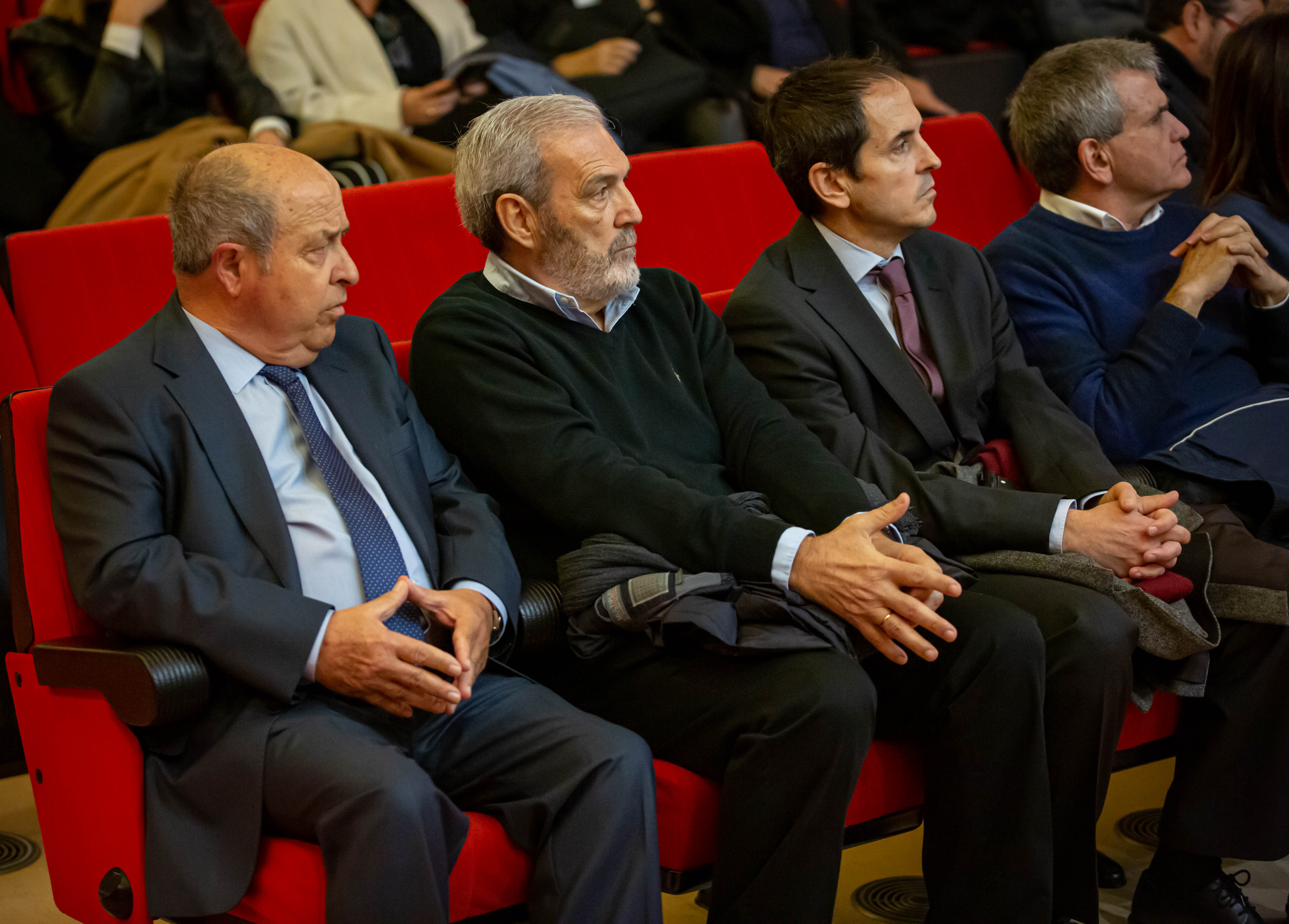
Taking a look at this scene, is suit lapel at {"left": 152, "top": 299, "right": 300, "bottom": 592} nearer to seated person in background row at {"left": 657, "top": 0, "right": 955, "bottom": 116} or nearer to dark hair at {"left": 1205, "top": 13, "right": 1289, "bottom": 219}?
dark hair at {"left": 1205, "top": 13, "right": 1289, "bottom": 219}

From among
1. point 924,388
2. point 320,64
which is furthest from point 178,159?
point 924,388

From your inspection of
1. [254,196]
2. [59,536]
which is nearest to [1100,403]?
[254,196]

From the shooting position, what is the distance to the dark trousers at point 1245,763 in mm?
2107

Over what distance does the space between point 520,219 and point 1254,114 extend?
1.44 meters

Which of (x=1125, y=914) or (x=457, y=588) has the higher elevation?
(x=457, y=588)

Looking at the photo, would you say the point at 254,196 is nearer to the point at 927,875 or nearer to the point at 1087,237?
the point at 927,875

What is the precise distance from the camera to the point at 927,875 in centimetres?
191

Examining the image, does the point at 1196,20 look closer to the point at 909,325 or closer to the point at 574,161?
the point at 909,325

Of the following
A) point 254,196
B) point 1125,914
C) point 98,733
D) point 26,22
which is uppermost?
point 26,22

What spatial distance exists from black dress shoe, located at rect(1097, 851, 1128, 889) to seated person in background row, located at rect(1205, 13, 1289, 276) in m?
1.11

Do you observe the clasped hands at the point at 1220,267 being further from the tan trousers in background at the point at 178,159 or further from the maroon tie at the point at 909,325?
the tan trousers in background at the point at 178,159

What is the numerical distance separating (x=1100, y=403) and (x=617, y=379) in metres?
0.90

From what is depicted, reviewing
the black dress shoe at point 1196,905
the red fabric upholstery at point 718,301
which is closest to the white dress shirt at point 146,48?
the red fabric upholstery at point 718,301

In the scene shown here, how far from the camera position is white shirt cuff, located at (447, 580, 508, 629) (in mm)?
1780
